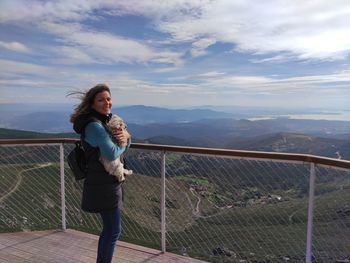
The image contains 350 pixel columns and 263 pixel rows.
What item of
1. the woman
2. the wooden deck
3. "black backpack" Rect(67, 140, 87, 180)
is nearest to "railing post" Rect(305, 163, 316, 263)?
the wooden deck

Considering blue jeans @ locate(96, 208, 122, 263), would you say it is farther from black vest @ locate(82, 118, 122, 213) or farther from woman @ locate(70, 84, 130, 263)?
black vest @ locate(82, 118, 122, 213)

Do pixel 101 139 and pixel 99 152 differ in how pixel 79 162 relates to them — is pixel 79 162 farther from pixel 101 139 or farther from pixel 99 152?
pixel 101 139

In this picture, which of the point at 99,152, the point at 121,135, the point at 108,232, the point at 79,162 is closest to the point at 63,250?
the point at 108,232

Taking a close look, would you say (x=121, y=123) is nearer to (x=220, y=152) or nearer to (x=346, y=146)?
(x=220, y=152)

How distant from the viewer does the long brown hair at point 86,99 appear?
295cm

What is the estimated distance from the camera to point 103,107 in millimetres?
2998

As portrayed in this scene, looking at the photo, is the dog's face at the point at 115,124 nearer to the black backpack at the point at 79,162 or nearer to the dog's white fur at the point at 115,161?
the dog's white fur at the point at 115,161

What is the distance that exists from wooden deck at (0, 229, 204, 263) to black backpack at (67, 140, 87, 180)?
1423 millimetres

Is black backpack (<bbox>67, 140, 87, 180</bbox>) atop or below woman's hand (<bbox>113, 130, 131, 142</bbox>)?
below

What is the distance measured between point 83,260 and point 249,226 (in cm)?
6969

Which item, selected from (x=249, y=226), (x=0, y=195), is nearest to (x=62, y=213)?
(x=0, y=195)

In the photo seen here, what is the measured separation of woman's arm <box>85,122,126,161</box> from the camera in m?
2.77

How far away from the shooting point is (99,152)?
2.92 m

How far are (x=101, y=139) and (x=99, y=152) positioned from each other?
19 cm
